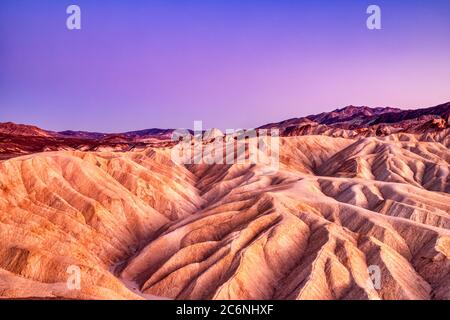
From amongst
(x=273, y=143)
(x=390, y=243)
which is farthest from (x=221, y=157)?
(x=390, y=243)

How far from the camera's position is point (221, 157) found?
328 ft

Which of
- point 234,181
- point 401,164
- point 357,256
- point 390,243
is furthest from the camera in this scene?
point 401,164

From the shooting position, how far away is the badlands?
34.3 m

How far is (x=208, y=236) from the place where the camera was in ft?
154

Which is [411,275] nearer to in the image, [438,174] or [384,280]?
[384,280]

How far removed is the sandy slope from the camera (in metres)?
34.4

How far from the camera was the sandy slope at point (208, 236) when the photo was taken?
34.4 meters

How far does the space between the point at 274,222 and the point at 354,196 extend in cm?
1802

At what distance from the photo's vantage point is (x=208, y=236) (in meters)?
46.9

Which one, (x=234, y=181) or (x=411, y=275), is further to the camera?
(x=234, y=181)

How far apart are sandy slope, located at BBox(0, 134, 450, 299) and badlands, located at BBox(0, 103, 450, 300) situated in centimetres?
12
